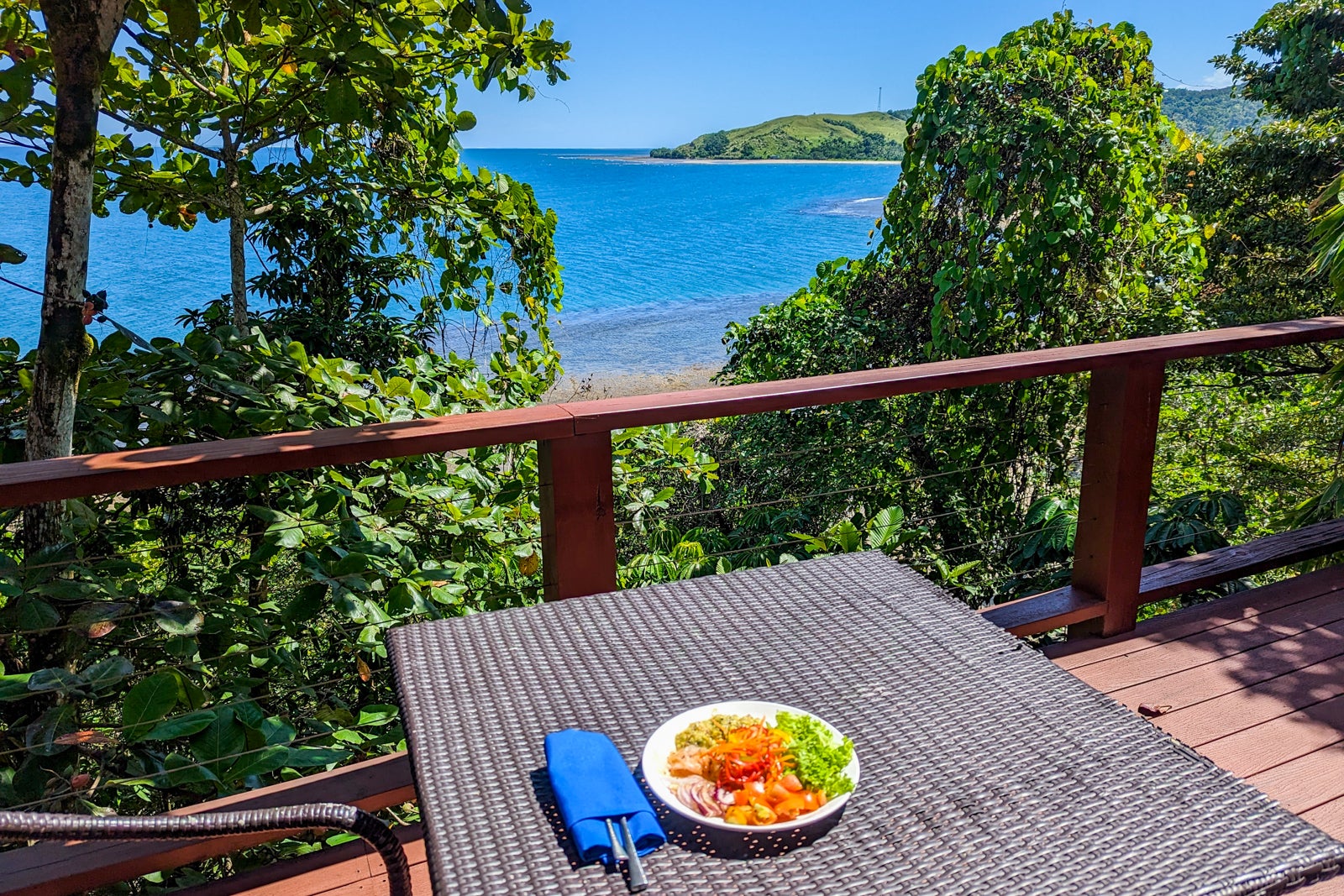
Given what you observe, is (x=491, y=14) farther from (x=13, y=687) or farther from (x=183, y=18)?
(x=13, y=687)

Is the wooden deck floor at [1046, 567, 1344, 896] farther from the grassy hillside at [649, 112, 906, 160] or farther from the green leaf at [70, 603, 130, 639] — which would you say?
the grassy hillside at [649, 112, 906, 160]

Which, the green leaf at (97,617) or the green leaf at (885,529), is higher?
the green leaf at (97,617)

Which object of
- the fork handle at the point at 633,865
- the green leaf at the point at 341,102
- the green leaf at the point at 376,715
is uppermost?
the green leaf at the point at 341,102

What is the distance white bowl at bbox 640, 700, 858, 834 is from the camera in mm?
1000

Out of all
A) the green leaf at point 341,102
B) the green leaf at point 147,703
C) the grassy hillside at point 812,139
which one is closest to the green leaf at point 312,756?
the green leaf at point 147,703

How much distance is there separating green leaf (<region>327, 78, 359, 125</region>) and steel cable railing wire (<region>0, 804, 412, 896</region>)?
1596 millimetres

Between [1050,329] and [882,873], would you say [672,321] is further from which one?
[882,873]

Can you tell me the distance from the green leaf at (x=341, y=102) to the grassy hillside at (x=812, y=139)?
71.3 meters

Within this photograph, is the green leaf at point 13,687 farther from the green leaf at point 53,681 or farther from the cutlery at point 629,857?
the cutlery at point 629,857

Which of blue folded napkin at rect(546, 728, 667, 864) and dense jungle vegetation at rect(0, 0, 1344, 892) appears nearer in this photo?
blue folded napkin at rect(546, 728, 667, 864)

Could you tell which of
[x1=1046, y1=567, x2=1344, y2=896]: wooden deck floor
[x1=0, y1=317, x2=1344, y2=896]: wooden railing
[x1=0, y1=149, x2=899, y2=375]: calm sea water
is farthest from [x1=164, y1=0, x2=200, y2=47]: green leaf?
[x1=0, y1=149, x2=899, y2=375]: calm sea water

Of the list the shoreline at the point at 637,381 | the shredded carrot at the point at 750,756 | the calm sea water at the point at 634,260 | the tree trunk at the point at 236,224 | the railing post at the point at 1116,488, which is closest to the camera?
the shredded carrot at the point at 750,756

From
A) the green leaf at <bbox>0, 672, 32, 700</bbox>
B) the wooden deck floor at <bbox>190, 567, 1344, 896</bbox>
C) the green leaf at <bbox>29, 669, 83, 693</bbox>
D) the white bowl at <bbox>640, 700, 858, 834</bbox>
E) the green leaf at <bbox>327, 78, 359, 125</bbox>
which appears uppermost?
the green leaf at <bbox>327, 78, 359, 125</bbox>

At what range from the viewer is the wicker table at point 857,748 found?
37.8 inches
